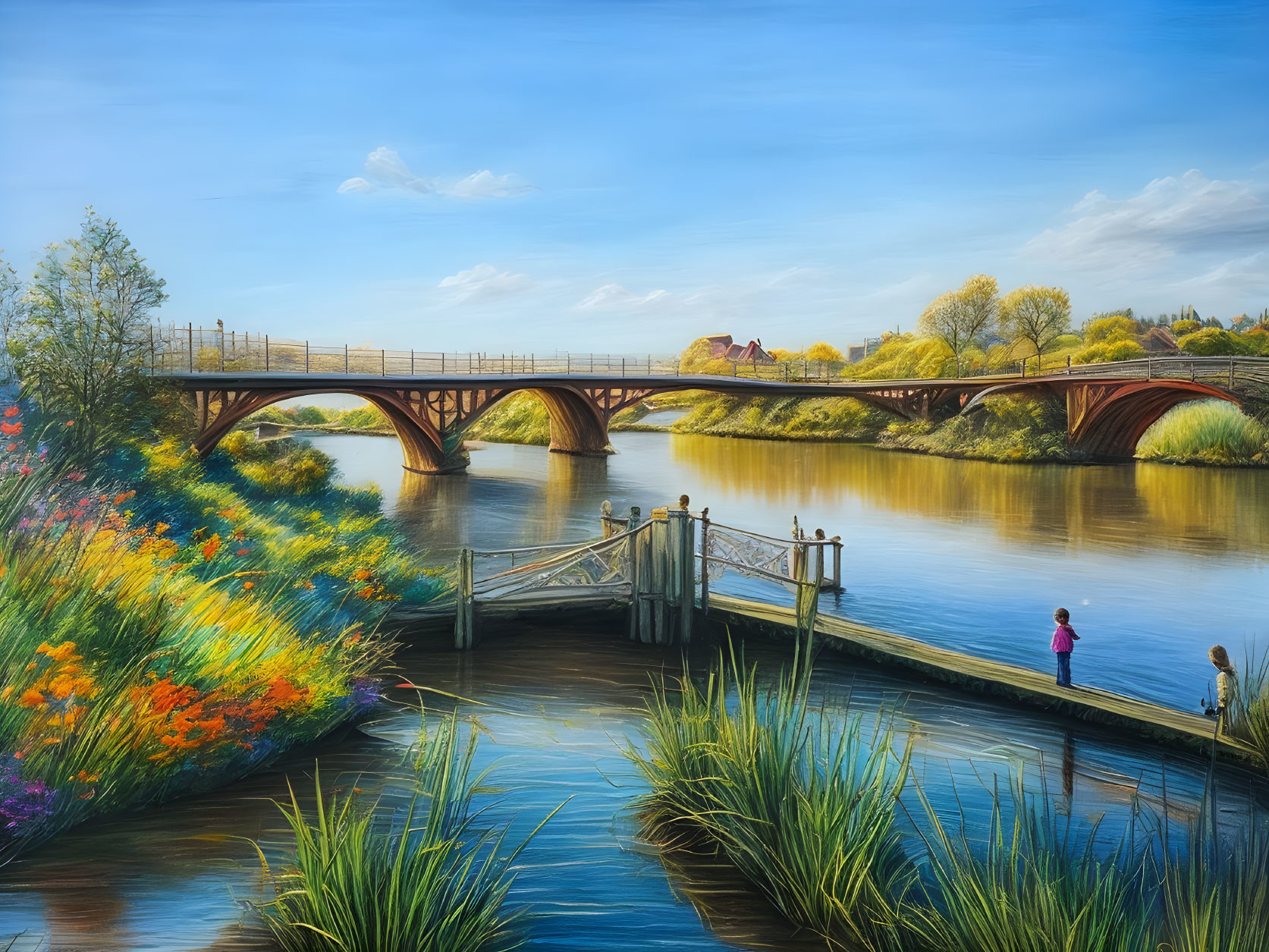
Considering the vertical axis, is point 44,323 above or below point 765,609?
above

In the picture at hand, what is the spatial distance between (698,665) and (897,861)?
5.13 meters

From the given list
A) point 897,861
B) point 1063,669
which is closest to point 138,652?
point 897,861

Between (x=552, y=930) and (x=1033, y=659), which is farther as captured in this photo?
(x=1033, y=659)

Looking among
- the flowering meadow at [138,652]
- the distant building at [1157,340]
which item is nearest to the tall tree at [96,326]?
the flowering meadow at [138,652]

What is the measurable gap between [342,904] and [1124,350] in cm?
6000

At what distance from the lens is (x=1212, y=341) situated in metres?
49.8

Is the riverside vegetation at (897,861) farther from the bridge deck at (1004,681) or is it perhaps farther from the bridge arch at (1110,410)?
the bridge arch at (1110,410)

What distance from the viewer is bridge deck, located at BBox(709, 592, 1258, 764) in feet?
28.2

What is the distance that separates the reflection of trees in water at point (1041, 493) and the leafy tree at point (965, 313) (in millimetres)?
17633

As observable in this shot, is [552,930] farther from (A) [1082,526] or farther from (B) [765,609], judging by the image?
(A) [1082,526]

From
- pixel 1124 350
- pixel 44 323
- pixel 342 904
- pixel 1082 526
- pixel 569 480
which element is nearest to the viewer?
pixel 342 904

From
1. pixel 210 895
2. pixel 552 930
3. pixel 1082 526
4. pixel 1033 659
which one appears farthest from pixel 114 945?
pixel 1082 526

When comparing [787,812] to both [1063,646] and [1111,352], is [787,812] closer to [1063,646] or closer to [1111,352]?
[1063,646]

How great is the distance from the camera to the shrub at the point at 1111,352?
5566cm
